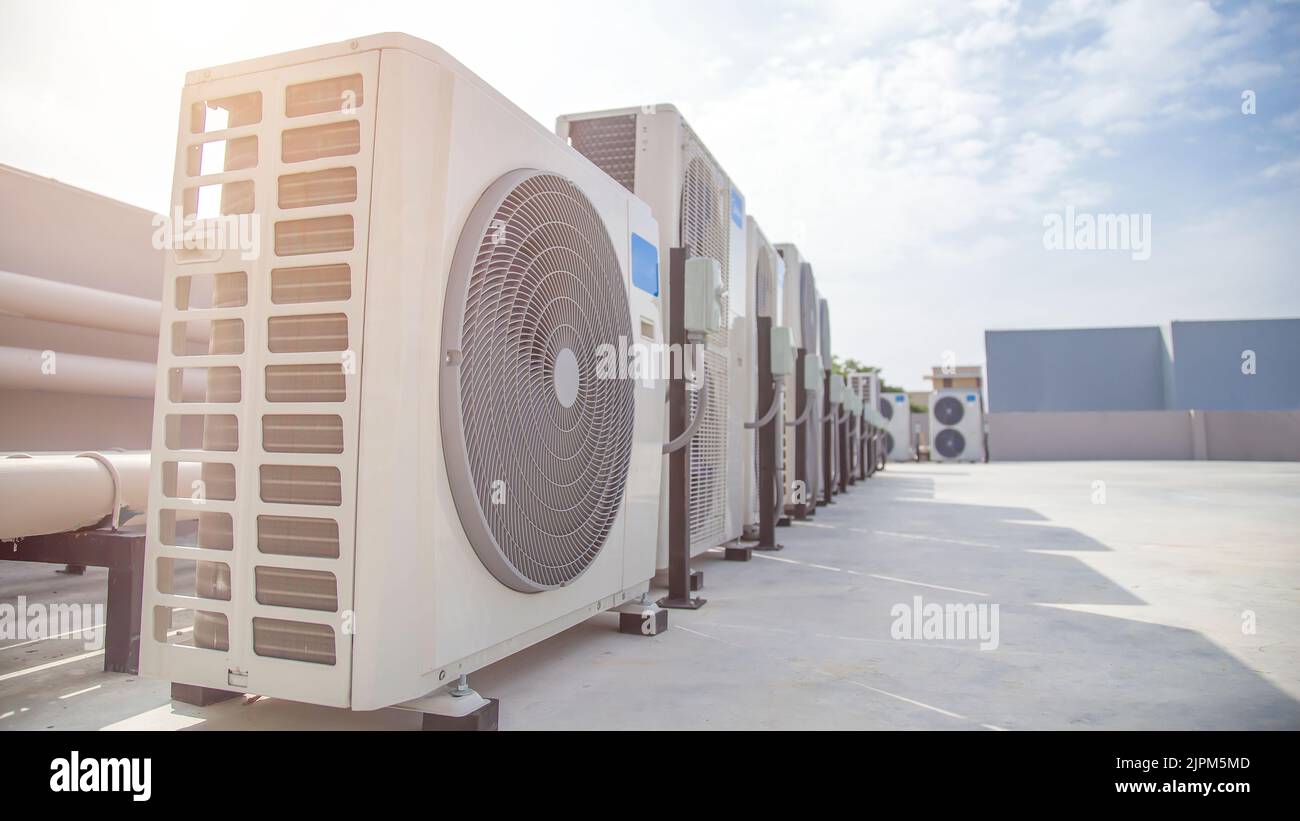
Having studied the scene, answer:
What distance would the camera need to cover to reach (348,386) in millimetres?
1305

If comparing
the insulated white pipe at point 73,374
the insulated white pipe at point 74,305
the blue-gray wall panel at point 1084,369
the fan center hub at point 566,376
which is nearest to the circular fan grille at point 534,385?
the fan center hub at point 566,376

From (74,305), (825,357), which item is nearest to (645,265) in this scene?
(74,305)

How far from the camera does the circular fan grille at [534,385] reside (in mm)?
1450

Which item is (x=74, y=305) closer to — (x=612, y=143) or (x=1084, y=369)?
(x=612, y=143)

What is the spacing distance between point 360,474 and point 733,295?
318 cm

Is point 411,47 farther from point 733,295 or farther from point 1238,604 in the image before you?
point 1238,604

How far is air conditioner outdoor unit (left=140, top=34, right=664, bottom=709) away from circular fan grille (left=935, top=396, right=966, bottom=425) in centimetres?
2057

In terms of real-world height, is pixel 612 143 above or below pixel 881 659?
above

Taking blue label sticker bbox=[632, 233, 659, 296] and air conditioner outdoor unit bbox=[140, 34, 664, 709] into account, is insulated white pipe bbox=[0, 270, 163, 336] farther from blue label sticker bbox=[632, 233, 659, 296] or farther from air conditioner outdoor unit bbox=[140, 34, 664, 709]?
air conditioner outdoor unit bbox=[140, 34, 664, 709]

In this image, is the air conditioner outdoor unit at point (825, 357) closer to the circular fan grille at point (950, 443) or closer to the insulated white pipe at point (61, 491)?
the insulated white pipe at point (61, 491)

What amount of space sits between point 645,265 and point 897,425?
20503 mm

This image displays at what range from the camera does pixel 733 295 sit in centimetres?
422

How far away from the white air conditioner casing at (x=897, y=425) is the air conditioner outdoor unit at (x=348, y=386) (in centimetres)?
2038
